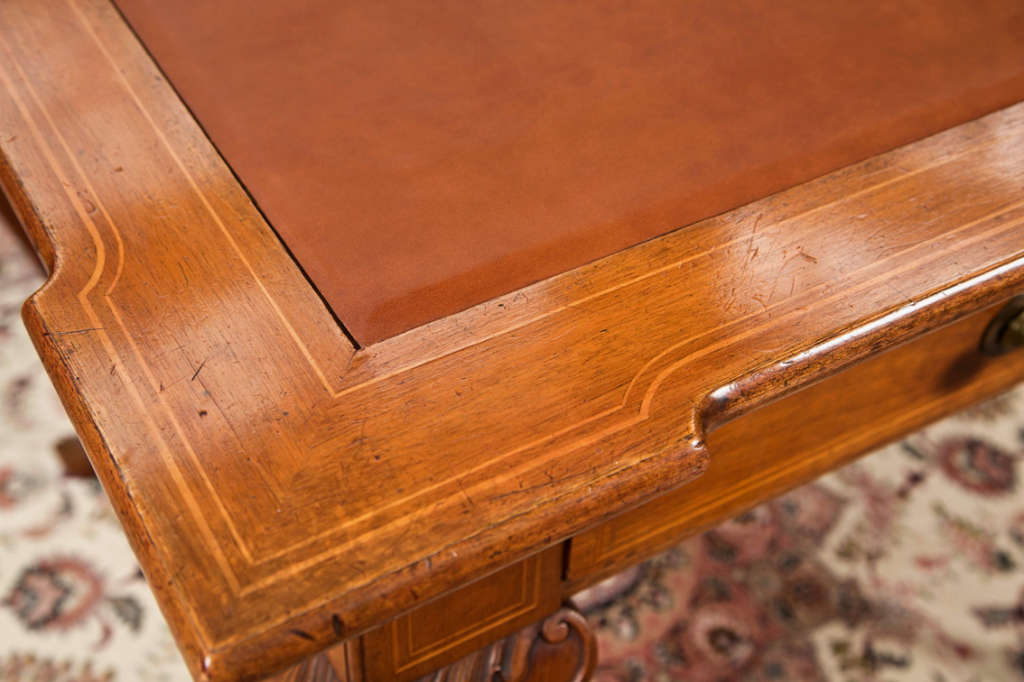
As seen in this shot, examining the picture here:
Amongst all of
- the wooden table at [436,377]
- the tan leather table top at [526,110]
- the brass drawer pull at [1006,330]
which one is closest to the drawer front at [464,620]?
the wooden table at [436,377]

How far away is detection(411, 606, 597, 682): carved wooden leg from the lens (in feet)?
2.02

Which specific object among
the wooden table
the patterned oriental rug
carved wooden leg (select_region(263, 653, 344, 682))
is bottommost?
the patterned oriental rug

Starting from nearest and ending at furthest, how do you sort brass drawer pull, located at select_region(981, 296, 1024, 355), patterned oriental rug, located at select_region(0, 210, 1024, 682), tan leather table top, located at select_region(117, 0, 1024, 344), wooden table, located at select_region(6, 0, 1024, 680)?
wooden table, located at select_region(6, 0, 1024, 680) < tan leather table top, located at select_region(117, 0, 1024, 344) < brass drawer pull, located at select_region(981, 296, 1024, 355) < patterned oriental rug, located at select_region(0, 210, 1024, 682)

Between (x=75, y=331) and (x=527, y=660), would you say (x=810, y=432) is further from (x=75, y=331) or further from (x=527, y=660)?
(x=75, y=331)

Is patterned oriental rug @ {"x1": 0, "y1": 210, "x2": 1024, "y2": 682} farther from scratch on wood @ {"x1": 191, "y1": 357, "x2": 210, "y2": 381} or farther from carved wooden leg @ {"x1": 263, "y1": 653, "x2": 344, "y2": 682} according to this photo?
scratch on wood @ {"x1": 191, "y1": 357, "x2": 210, "y2": 381}

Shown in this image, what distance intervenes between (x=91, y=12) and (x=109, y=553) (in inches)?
23.1

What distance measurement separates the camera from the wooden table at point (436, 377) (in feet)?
1.52

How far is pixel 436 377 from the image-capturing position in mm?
534

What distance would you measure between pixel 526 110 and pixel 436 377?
0.24 m

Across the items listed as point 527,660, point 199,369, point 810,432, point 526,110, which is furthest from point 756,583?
point 199,369

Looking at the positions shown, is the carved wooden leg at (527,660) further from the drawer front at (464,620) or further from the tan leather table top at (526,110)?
the tan leather table top at (526,110)

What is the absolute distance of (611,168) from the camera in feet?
2.11

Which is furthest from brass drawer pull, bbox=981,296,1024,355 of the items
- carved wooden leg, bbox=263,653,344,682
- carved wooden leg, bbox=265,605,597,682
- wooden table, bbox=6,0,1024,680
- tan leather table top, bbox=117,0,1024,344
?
carved wooden leg, bbox=263,653,344,682

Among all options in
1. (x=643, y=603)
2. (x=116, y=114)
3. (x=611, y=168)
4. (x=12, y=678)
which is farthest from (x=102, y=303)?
(x=643, y=603)
